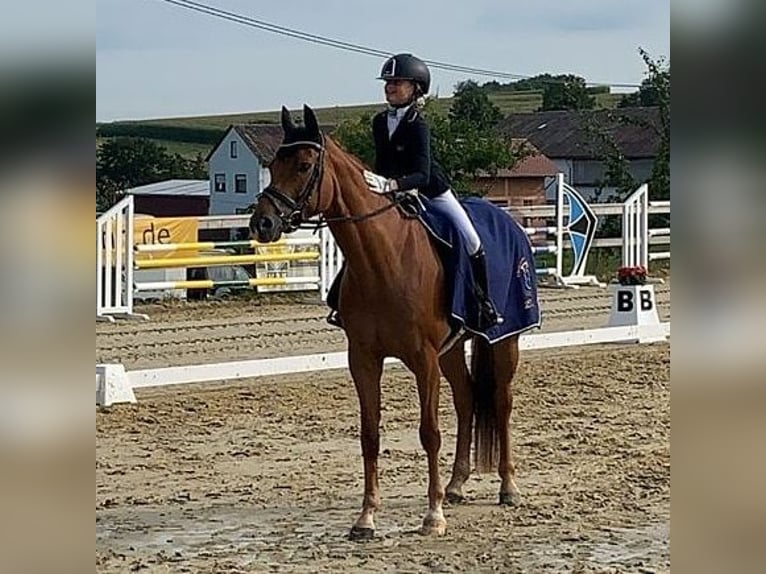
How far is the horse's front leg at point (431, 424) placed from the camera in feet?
14.3

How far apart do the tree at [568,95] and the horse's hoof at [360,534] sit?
148 feet

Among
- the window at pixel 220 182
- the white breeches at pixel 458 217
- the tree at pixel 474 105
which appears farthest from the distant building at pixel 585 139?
the white breeches at pixel 458 217

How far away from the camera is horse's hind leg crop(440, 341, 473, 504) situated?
4.98 m

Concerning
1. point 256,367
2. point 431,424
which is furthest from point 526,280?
point 256,367

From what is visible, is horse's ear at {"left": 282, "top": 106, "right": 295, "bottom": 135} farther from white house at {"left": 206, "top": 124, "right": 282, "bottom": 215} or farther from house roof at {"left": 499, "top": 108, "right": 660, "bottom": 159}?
white house at {"left": 206, "top": 124, "right": 282, "bottom": 215}

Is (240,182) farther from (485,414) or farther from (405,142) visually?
(405,142)

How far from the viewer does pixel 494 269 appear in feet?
15.8

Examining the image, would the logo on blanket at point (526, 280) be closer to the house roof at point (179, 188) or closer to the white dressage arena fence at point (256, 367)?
the white dressage arena fence at point (256, 367)

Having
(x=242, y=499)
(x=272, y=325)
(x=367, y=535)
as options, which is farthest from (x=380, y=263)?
(x=272, y=325)

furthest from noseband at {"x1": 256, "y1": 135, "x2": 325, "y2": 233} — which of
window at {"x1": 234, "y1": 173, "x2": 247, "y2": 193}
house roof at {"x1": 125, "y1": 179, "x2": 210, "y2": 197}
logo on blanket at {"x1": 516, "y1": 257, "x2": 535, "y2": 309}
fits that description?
window at {"x1": 234, "y1": 173, "x2": 247, "y2": 193}

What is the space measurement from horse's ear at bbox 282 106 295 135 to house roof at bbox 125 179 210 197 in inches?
1335

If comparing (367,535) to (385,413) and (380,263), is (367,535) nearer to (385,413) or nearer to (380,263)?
(380,263)

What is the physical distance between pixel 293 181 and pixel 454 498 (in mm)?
1650
